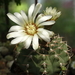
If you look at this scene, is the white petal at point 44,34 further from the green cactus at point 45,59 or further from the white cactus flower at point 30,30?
the green cactus at point 45,59

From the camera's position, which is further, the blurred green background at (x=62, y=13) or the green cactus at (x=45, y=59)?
the blurred green background at (x=62, y=13)

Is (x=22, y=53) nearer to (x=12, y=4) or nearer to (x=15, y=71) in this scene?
(x=15, y=71)

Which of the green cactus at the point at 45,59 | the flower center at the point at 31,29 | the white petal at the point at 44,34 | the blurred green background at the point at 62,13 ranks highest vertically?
the blurred green background at the point at 62,13

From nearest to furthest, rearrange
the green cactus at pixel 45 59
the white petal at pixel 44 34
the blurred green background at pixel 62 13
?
the white petal at pixel 44 34
the green cactus at pixel 45 59
the blurred green background at pixel 62 13

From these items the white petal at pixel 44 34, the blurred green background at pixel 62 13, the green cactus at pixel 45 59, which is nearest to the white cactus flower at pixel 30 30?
the white petal at pixel 44 34

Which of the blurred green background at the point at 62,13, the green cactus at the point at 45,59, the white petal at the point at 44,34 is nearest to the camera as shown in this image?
the white petal at the point at 44,34

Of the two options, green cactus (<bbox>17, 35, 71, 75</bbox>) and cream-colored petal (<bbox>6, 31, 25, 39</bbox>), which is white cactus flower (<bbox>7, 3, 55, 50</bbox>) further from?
green cactus (<bbox>17, 35, 71, 75</bbox>)

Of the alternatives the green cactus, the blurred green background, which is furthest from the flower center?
the blurred green background

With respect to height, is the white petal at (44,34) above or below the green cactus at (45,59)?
above

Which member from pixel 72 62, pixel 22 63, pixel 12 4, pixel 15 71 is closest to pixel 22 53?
pixel 22 63
